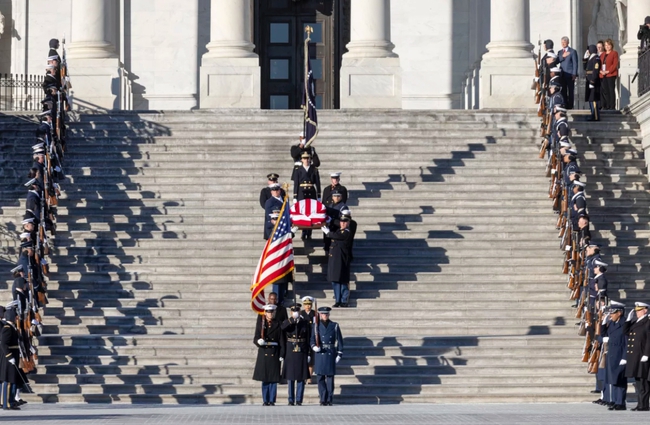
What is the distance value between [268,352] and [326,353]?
0.95m

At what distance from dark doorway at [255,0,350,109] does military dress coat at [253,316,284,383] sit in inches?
806

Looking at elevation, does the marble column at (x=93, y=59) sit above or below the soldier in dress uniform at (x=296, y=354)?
above

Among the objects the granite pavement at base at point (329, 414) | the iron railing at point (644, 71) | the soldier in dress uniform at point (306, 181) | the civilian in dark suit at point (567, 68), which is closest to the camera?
the granite pavement at base at point (329, 414)

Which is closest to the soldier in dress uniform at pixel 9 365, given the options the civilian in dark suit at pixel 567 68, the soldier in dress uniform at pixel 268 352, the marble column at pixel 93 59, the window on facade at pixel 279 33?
the soldier in dress uniform at pixel 268 352

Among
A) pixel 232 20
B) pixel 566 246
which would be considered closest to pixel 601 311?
pixel 566 246

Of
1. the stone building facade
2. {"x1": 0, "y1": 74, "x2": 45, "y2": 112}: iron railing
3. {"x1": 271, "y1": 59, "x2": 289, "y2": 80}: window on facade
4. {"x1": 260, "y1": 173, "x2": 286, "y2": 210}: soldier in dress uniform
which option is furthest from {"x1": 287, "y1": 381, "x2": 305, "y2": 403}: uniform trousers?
{"x1": 271, "y1": 59, "x2": 289, "y2": 80}: window on facade

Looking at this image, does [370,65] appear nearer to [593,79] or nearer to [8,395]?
[593,79]

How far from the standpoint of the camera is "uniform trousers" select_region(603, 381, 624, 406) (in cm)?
2773

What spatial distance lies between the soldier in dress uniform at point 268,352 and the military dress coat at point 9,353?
152 inches

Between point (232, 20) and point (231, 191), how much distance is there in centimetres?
740

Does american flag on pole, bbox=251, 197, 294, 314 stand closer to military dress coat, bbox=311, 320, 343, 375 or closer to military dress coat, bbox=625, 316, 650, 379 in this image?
military dress coat, bbox=311, 320, 343, 375

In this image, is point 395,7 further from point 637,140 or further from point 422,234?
point 422,234

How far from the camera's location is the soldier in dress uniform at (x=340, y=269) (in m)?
31.7

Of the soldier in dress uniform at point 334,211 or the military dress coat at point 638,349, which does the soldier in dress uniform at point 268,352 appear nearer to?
the soldier in dress uniform at point 334,211
